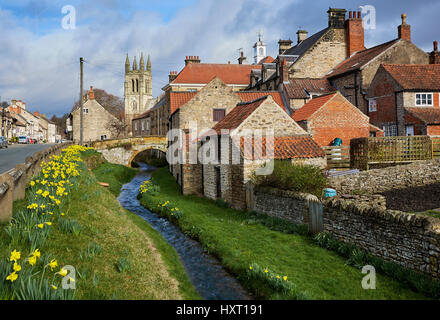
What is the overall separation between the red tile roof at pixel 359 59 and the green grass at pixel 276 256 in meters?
24.8

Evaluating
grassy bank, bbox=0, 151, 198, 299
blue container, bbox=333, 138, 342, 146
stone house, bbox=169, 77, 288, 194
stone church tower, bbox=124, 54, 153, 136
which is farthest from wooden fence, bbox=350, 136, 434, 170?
stone church tower, bbox=124, 54, 153, 136

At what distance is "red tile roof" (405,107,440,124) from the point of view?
27.1 m

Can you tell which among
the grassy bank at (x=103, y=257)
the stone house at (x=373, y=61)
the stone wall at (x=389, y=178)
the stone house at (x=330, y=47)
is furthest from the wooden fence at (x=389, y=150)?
the stone house at (x=330, y=47)

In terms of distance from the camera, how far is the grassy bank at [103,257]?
7188mm

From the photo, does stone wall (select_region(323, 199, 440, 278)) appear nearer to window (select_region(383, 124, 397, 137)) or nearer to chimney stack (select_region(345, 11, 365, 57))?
window (select_region(383, 124, 397, 137))

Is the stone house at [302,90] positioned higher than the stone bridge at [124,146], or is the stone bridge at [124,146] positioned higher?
the stone house at [302,90]

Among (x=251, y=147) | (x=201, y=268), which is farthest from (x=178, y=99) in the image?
(x=201, y=268)

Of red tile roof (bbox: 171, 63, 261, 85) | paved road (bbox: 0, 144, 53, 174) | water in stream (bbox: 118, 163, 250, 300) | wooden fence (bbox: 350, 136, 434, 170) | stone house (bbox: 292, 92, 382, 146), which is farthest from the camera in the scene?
red tile roof (bbox: 171, 63, 261, 85)

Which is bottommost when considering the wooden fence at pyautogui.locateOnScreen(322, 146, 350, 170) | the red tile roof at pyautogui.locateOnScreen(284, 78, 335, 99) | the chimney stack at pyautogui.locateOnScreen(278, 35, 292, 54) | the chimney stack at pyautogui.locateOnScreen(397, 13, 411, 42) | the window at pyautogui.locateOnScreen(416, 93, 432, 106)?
the wooden fence at pyautogui.locateOnScreen(322, 146, 350, 170)

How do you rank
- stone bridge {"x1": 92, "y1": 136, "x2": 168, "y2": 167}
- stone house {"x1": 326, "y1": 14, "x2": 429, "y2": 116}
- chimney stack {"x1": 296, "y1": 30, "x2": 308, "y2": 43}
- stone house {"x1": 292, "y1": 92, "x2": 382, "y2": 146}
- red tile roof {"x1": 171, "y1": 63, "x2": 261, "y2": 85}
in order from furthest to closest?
red tile roof {"x1": 171, "y1": 63, "x2": 261, "y2": 85}, chimney stack {"x1": 296, "y1": 30, "x2": 308, "y2": 43}, stone bridge {"x1": 92, "y1": 136, "x2": 168, "y2": 167}, stone house {"x1": 326, "y1": 14, "x2": 429, "y2": 116}, stone house {"x1": 292, "y1": 92, "x2": 382, "y2": 146}

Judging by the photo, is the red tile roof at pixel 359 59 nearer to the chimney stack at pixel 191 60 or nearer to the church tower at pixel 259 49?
the chimney stack at pixel 191 60

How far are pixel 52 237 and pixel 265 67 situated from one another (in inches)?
1515

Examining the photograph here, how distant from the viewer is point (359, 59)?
124ft
